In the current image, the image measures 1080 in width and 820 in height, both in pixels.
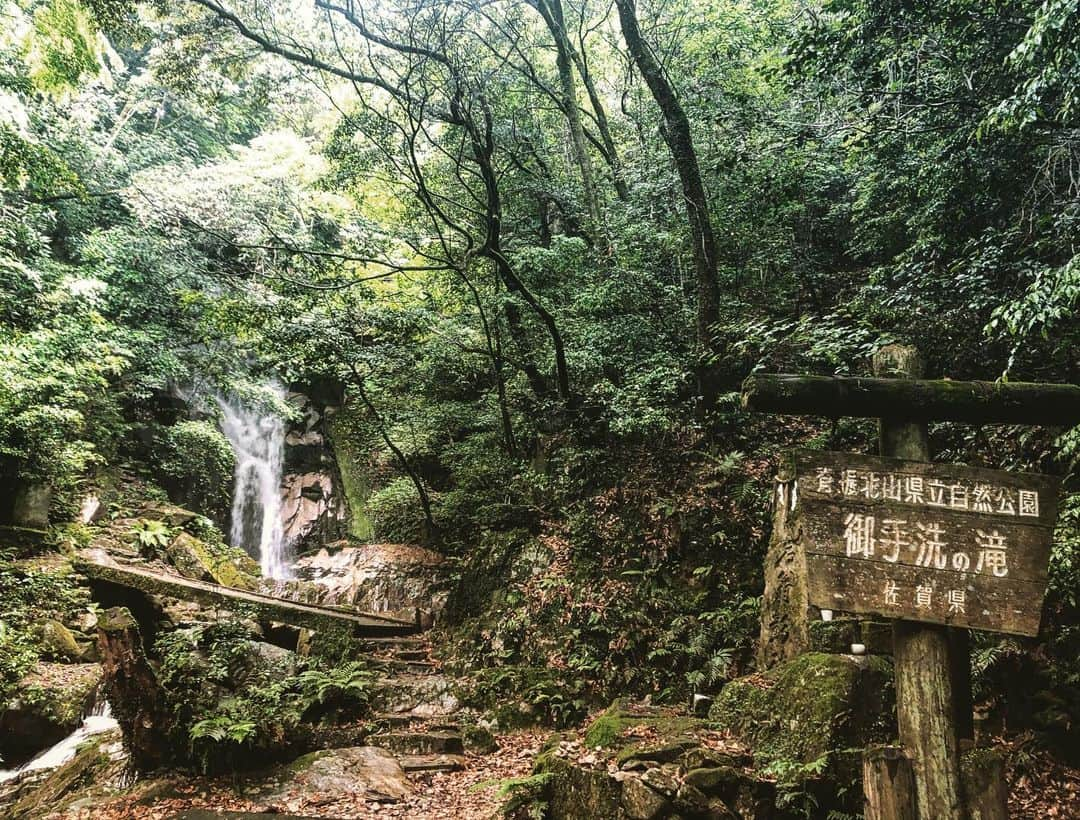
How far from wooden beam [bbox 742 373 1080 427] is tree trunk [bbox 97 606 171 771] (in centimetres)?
568

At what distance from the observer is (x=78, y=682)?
7.59 meters

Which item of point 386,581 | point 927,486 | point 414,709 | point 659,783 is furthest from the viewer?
point 386,581

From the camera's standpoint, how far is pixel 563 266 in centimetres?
1086

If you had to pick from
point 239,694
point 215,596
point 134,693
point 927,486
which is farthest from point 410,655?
point 927,486

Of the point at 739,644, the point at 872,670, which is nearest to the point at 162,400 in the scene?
the point at 739,644

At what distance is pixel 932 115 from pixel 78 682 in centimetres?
1227

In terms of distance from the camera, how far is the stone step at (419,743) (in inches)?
248

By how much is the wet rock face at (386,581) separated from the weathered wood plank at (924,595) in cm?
957

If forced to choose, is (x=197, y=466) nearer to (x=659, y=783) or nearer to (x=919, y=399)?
(x=659, y=783)

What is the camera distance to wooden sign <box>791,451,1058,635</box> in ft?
8.50

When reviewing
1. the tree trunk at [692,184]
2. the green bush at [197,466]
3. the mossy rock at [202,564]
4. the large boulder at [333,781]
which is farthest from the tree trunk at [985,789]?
the green bush at [197,466]

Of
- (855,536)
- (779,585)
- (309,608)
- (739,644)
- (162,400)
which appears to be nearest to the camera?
(855,536)

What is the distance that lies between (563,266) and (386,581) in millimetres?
7445

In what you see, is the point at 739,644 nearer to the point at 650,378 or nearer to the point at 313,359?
the point at 650,378
